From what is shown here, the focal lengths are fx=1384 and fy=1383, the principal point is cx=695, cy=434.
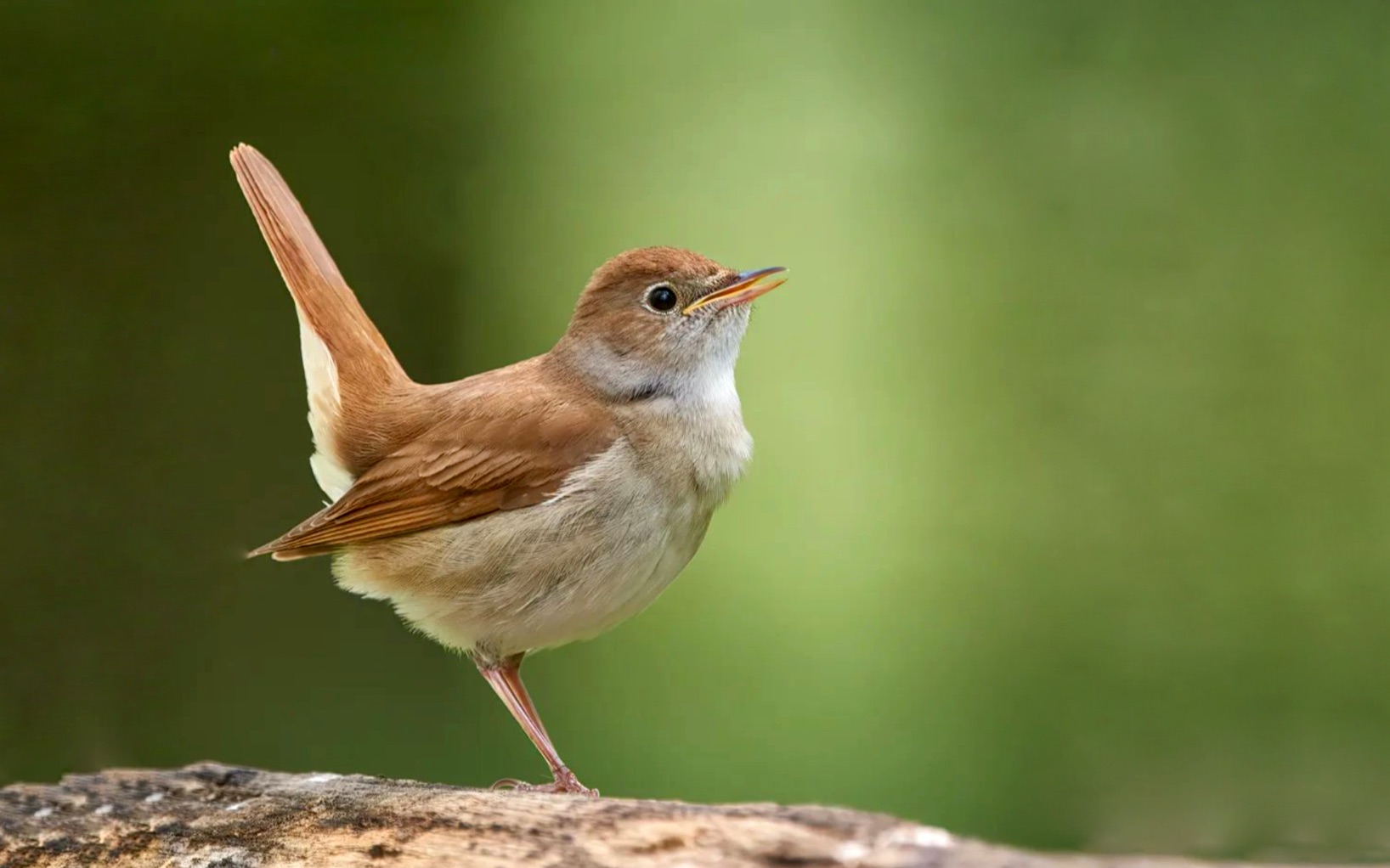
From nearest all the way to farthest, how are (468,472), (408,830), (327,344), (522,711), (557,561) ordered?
(408,830) < (557,561) < (468,472) < (522,711) < (327,344)

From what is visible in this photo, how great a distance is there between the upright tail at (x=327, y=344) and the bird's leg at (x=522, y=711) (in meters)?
0.56

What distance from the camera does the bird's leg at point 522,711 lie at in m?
3.00

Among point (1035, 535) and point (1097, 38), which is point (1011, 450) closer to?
point (1035, 535)

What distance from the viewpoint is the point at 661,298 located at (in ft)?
10.6

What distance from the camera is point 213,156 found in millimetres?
5367

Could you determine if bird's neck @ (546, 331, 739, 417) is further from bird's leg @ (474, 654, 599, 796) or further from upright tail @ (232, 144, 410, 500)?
bird's leg @ (474, 654, 599, 796)

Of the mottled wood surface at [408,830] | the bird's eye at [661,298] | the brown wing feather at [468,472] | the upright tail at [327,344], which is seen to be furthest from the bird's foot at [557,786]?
the bird's eye at [661,298]

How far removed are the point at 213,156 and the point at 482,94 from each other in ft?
3.83

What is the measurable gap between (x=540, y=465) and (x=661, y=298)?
514 millimetres

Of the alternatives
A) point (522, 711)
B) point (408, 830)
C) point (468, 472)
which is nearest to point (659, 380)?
point (468, 472)

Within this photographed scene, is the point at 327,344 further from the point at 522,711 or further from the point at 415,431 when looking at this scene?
the point at 522,711

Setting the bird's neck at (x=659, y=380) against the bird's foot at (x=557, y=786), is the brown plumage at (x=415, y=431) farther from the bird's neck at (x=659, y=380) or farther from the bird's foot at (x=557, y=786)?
the bird's foot at (x=557, y=786)

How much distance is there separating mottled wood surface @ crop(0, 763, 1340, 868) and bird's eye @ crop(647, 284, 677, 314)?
3.88 ft

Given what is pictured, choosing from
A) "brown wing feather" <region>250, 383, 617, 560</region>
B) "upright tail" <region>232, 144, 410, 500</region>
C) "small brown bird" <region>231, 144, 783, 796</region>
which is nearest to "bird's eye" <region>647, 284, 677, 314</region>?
"small brown bird" <region>231, 144, 783, 796</region>
